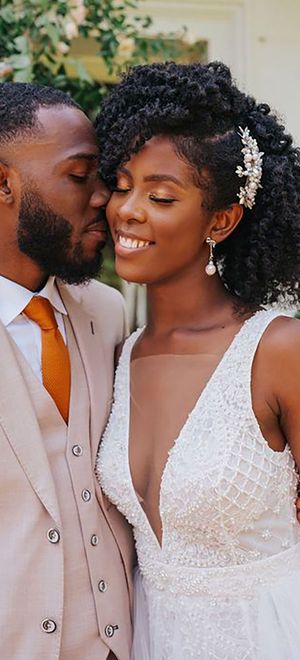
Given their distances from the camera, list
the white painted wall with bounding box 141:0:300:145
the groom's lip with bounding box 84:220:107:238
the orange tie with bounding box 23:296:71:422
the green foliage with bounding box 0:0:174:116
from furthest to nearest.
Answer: the white painted wall with bounding box 141:0:300:145 < the green foliage with bounding box 0:0:174:116 < the groom's lip with bounding box 84:220:107:238 < the orange tie with bounding box 23:296:71:422

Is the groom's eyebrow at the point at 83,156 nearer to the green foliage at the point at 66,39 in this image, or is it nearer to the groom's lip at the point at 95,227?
the groom's lip at the point at 95,227

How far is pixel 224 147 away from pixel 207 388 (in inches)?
23.6

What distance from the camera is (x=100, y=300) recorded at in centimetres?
272

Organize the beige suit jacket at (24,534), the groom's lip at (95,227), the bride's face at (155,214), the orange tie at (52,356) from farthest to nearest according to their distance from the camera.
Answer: the groom's lip at (95,227) → the orange tie at (52,356) → the bride's face at (155,214) → the beige suit jacket at (24,534)

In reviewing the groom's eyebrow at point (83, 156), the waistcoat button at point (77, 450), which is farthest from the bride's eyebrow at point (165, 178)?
the waistcoat button at point (77, 450)

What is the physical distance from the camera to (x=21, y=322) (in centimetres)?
233

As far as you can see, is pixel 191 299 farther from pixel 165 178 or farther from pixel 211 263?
pixel 165 178

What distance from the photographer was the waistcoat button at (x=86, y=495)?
2184 mm

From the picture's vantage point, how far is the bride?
2.12 meters

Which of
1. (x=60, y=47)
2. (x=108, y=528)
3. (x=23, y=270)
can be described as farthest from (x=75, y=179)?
(x=60, y=47)

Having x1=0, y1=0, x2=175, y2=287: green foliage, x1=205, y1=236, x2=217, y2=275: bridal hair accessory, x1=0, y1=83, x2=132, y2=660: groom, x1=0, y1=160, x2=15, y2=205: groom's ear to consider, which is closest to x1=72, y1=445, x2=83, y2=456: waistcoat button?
x1=0, y1=83, x2=132, y2=660: groom

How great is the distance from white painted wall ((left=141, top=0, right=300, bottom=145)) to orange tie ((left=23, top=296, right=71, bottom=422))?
2.17m

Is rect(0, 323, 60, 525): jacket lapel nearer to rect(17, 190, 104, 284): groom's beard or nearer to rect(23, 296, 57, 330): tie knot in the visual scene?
rect(23, 296, 57, 330): tie knot

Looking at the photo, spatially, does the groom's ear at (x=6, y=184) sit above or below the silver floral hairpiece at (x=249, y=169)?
below
